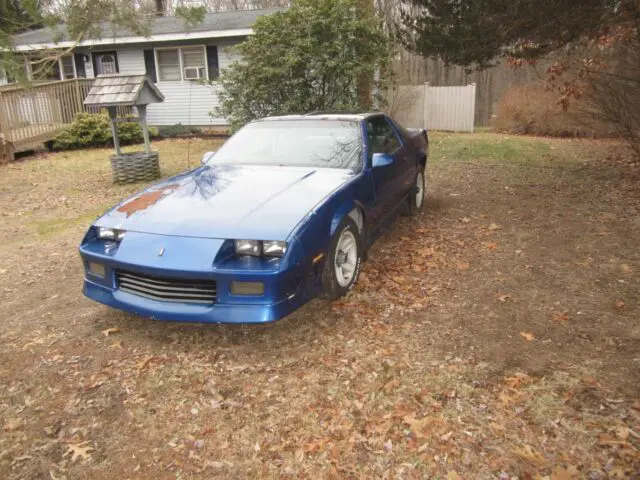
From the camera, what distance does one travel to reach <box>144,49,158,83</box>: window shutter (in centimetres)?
1766

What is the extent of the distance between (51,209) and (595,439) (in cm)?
826

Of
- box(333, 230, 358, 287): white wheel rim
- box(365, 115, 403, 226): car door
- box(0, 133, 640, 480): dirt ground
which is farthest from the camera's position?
box(365, 115, 403, 226): car door

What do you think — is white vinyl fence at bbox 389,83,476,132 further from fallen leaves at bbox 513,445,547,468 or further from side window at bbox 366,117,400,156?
fallen leaves at bbox 513,445,547,468

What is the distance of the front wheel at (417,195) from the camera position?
6567 millimetres

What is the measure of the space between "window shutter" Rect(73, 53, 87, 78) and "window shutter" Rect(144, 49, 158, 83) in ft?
8.39

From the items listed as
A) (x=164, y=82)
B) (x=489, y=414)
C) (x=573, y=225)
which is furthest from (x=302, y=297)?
(x=164, y=82)

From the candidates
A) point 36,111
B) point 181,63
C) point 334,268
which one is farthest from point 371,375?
point 181,63

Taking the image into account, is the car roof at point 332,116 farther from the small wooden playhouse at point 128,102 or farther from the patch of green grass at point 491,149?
the patch of green grass at point 491,149

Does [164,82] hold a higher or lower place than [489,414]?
higher

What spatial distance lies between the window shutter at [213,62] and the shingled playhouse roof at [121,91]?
7.73 meters

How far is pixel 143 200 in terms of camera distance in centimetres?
428

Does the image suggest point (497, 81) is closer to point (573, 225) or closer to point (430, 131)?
point (430, 131)

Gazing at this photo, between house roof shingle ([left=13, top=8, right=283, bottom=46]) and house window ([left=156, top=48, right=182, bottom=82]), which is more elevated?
house roof shingle ([left=13, top=8, right=283, bottom=46])

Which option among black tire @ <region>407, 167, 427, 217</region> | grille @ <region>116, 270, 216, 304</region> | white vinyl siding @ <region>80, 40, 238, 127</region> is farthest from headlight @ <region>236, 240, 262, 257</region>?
white vinyl siding @ <region>80, 40, 238, 127</region>
